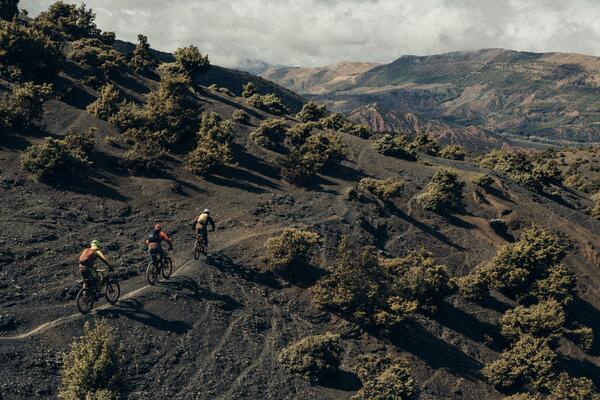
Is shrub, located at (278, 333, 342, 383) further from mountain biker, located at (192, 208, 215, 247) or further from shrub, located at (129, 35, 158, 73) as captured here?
shrub, located at (129, 35, 158, 73)

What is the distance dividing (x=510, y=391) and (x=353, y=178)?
2506 centimetres

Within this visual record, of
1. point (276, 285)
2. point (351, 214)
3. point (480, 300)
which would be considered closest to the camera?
point (276, 285)

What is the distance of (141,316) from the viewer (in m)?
17.9

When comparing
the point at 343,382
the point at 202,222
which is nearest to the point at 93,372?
the point at 343,382

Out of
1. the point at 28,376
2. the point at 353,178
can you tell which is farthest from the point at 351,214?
the point at 28,376

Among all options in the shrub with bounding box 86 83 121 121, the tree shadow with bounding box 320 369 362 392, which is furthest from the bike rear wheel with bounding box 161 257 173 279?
the shrub with bounding box 86 83 121 121

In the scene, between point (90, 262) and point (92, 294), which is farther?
point (92, 294)

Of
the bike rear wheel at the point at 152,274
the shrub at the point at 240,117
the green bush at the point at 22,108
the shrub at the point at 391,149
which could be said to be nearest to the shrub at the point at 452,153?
the shrub at the point at 391,149

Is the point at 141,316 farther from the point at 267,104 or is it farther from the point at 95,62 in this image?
the point at 267,104

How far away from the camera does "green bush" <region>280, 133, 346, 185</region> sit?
126 feet

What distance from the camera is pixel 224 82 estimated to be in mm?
185750

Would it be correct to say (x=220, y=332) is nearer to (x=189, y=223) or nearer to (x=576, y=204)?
(x=189, y=223)

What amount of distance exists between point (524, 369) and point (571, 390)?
6.65 ft

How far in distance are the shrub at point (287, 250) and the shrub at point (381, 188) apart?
14.1 meters
